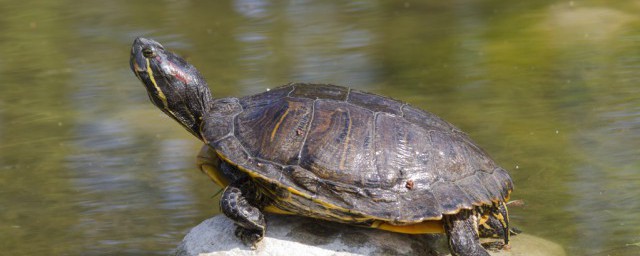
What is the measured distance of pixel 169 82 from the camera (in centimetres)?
514

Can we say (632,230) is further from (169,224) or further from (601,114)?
(169,224)

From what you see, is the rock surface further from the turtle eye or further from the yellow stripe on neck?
the turtle eye

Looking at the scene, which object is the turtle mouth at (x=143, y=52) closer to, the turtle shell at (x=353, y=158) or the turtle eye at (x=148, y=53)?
the turtle eye at (x=148, y=53)

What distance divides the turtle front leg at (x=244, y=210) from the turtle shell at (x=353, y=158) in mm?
119

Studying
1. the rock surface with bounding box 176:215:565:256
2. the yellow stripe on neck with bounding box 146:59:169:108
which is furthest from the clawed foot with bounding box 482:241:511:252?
the yellow stripe on neck with bounding box 146:59:169:108

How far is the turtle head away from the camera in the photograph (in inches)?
202

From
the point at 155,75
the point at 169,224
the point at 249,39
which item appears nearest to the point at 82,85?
the point at 249,39

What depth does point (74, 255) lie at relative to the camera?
5.95 meters

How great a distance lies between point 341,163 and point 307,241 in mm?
492

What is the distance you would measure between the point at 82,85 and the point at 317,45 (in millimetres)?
2677

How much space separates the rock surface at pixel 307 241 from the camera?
15.7ft

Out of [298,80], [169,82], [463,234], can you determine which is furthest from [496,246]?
[298,80]

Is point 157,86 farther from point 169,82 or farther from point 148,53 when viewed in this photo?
point 148,53

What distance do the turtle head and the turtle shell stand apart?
160 millimetres
